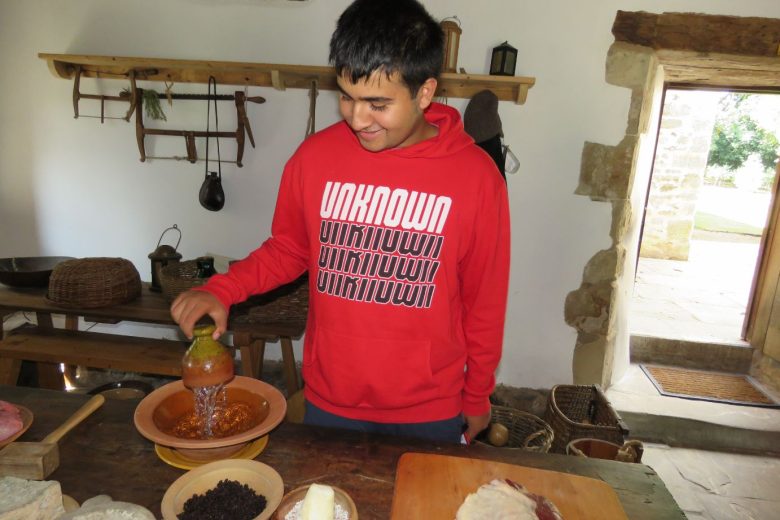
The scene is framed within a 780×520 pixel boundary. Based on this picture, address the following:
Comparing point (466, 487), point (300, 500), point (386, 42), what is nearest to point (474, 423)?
point (466, 487)

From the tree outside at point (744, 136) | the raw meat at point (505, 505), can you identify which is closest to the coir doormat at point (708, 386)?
the raw meat at point (505, 505)

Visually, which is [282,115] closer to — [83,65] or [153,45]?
[153,45]

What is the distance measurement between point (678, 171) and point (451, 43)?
14.8ft

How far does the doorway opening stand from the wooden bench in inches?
137

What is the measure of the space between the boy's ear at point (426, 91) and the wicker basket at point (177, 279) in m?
1.66

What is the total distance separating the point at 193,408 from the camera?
1.14 metres

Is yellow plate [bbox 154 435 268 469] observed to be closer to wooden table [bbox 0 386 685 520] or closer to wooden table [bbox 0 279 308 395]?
wooden table [bbox 0 386 685 520]

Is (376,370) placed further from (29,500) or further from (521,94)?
(521,94)

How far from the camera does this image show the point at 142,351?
2.51 metres

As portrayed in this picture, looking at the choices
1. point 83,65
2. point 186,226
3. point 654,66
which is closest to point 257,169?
point 186,226

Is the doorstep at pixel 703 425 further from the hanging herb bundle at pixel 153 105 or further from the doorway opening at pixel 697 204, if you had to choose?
the hanging herb bundle at pixel 153 105

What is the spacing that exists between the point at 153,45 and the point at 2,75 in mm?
1122

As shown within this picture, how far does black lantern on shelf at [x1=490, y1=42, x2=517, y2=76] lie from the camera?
8.64 ft

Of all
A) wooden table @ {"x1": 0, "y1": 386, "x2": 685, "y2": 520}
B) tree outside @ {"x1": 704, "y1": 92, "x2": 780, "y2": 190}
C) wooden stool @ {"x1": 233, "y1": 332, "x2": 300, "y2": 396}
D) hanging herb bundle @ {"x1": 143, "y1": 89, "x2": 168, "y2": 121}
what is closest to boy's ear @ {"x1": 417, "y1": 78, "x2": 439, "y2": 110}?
wooden table @ {"x1": 0, "y1": 386, "x2": 685, "y2": 520}
